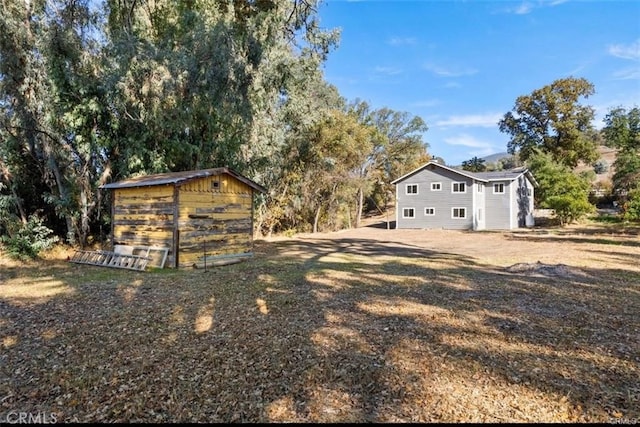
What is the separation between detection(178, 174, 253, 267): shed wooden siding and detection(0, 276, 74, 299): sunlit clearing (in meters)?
2.61

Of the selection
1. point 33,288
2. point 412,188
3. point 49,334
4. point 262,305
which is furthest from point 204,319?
point 412,188

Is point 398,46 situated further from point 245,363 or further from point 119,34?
point 245,363

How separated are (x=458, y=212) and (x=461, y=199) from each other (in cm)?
94

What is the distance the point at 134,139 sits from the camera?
11.7 m

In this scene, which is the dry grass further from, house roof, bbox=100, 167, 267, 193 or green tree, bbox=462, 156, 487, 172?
green tree, bbox=462, 156, 487, 172

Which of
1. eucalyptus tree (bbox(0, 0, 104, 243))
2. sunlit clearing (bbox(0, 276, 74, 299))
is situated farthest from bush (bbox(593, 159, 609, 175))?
sunlit clearing (bbox(0, 276, 74, 299))

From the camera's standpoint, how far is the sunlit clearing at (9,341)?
13.6 feet

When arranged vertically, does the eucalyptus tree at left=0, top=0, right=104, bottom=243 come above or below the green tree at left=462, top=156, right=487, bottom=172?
below

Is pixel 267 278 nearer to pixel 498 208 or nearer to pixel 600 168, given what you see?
pixel 498 208

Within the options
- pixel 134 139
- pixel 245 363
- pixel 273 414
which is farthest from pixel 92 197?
pixel 273 414

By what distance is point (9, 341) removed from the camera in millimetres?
4258

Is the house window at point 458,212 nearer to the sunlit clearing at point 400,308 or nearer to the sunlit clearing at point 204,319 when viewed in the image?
the sunlit clearing at point 400,308

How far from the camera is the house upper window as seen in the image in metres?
27.4

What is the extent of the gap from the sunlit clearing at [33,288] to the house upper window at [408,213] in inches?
922
